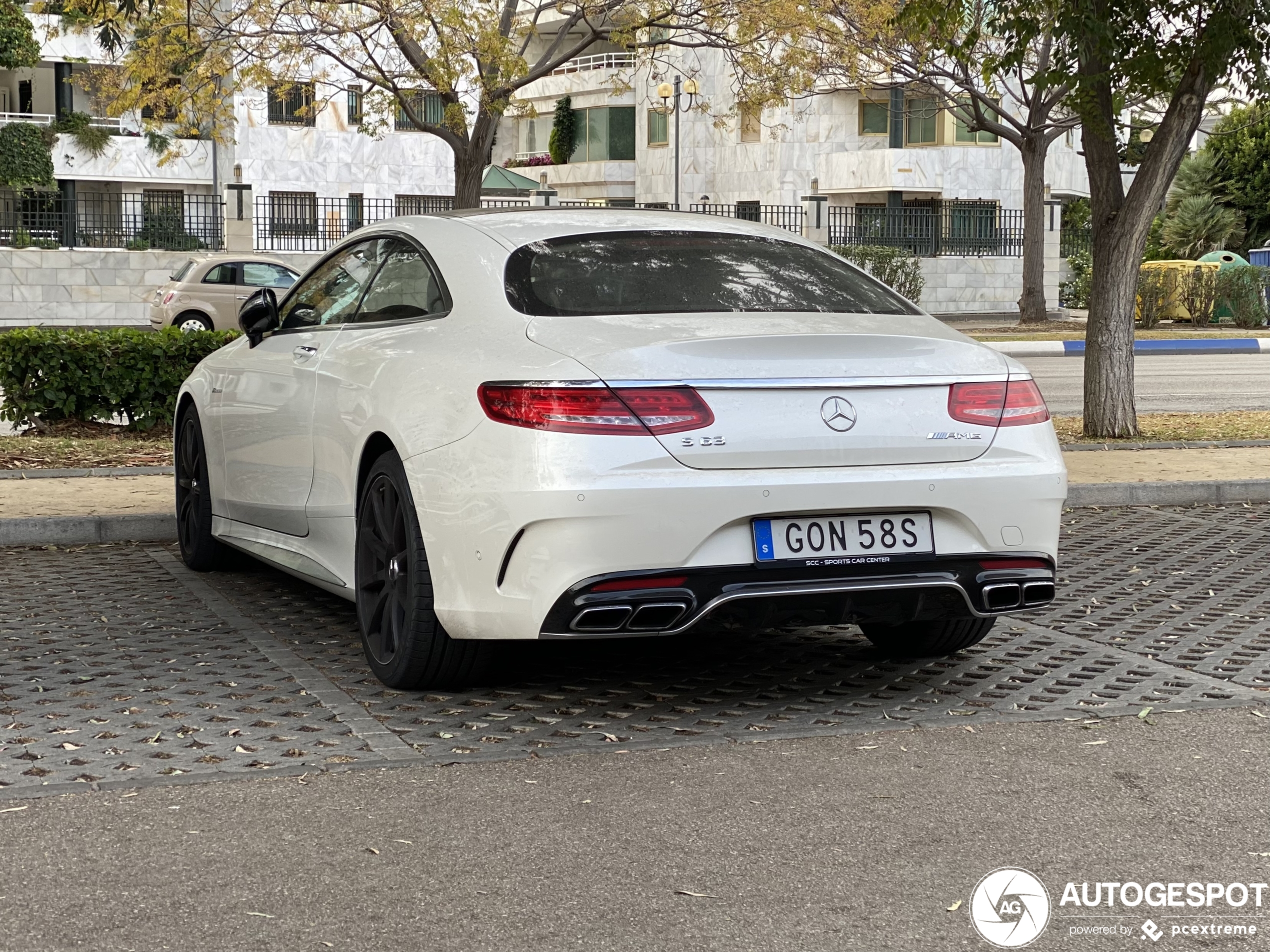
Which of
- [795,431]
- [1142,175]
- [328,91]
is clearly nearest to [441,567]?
[795,431]

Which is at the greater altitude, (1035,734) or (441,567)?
(441,567)

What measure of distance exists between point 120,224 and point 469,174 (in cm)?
1412

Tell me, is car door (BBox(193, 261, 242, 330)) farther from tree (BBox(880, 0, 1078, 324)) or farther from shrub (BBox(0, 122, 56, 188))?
shrub (BBox(0, 122, 56, 188))

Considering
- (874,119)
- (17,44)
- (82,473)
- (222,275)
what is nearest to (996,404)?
(82,473)

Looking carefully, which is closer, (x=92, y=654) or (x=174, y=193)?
(x=92, y=654)

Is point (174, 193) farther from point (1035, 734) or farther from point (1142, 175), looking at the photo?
point (1035, 734)

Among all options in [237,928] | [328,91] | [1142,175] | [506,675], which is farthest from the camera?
[328,91]

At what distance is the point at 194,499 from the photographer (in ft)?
25.3

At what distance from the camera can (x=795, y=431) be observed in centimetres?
482

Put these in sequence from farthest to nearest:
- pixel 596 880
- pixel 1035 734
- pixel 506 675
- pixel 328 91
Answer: pixel 328 91
pixel 506 675
pixel 1035 734
pixel 596 880

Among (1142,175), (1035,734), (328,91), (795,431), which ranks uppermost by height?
(328,91)

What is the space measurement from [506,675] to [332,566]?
82 cm

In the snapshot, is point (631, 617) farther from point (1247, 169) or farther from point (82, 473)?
point (1247, 169)

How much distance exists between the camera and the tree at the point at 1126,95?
11.1 m
